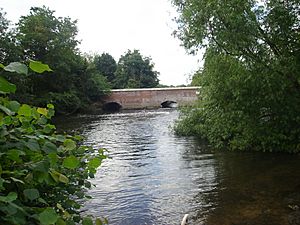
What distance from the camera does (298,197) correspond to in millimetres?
7590

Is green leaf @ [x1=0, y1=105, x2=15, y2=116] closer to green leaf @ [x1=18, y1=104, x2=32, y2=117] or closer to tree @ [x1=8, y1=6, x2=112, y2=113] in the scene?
green leaf @ [x1=18, y1=104, x2=32, y2=117]

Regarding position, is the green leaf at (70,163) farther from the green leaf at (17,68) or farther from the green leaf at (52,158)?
the green leaf at (17,68)

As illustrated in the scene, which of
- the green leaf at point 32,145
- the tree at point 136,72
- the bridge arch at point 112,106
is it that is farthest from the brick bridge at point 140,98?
the green leaf at point 32,145

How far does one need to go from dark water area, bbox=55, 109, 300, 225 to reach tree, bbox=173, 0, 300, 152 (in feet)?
3.64

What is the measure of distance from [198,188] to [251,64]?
4492mm

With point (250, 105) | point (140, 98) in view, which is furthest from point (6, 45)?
point (250, 105)

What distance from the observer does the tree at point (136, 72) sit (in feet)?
224

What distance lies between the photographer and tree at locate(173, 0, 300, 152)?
10453 millimetres

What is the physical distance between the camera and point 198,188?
866 cm

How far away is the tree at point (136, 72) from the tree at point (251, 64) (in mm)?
54343

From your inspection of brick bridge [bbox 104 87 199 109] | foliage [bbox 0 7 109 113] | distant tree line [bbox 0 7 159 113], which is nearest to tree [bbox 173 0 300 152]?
distant tree line [bbox 0 7 159 113]

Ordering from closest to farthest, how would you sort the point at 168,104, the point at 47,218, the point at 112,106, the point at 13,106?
the point at 47,218 → the point at 13,106 → the point at 168,104 → the point at 112,106

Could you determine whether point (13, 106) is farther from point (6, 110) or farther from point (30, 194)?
point (30, 194)

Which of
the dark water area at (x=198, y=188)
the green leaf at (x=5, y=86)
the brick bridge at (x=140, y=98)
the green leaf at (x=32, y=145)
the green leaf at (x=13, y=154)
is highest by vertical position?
the brick bridge at (x=140, y=98)
